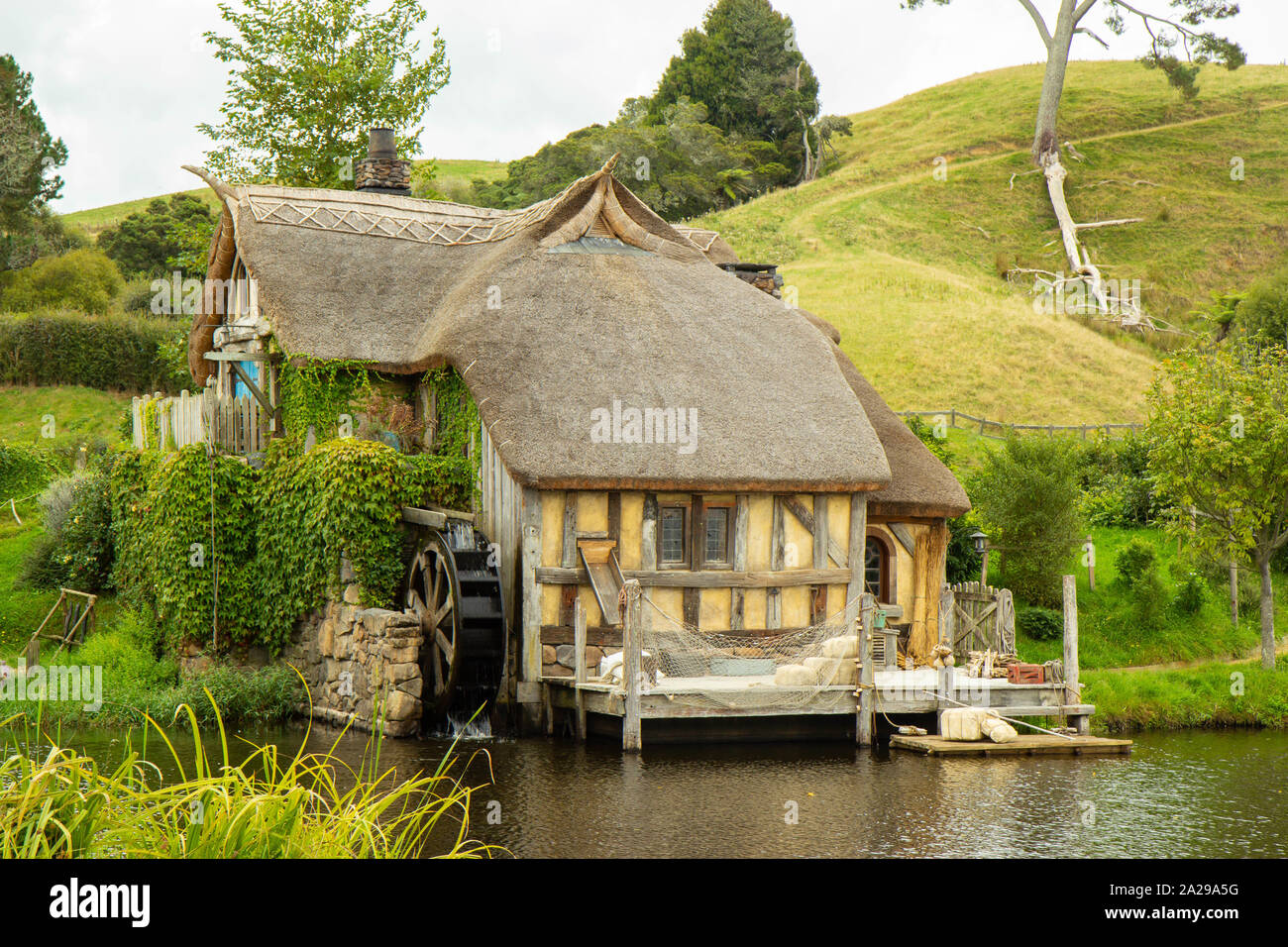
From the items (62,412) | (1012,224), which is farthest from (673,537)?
(1012,224)

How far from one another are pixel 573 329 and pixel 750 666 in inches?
213

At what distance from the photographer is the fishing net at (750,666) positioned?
16.4 m

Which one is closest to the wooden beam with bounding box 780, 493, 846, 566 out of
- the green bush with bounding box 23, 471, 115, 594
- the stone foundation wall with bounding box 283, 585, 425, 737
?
the stone foundation wall with bounding box 283, 585, 425, 737

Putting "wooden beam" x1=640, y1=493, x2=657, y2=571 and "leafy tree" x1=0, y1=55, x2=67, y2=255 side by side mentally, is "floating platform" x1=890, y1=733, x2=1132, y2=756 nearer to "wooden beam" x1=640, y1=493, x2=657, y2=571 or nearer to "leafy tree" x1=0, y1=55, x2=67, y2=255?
"wooden beam" x1=640, y1=493, x2=657, y2=571

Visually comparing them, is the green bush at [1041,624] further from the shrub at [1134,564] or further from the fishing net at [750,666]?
the fishing net at [750,666]

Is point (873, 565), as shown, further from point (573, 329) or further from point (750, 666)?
point (573, 329)

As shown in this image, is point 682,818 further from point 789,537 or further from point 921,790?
point 789,537

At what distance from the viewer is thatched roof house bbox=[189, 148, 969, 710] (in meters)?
18.0

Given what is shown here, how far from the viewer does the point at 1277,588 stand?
91.5 ft

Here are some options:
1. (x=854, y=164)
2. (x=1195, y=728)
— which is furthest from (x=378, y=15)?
(x=854, y=164)

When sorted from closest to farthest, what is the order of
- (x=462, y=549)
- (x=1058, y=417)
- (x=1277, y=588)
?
(x=462, y=549) < (x=1277, y=588) < (x=1058, y=417)

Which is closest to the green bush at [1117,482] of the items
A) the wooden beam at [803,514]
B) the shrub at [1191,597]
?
the shrub at [1191,597]

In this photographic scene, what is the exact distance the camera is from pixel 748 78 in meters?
74.1

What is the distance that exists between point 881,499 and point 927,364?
26554 millimetres
